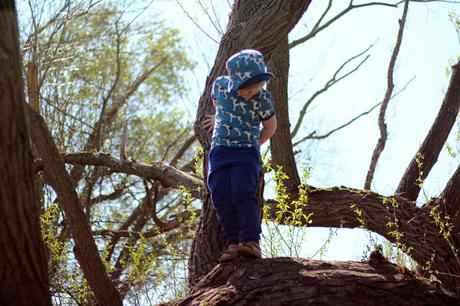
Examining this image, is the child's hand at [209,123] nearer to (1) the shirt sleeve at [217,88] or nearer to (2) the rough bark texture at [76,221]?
(1) the shirt sleeve at [217,88]

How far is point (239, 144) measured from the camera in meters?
4.70

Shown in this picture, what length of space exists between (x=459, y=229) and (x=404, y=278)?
7.57 feet

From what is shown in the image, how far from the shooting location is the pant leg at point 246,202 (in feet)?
14.8

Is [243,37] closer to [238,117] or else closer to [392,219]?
[238,117]

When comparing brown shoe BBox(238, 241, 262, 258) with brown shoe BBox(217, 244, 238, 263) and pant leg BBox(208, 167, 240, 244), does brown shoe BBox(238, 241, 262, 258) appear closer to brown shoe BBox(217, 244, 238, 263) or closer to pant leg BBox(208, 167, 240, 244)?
brown shoe BBox(217, 244, 238, 263)

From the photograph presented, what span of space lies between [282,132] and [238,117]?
3.05 meters

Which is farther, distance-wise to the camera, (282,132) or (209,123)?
(282,132)

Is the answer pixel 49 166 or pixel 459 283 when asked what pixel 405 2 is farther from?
pixel 49 166

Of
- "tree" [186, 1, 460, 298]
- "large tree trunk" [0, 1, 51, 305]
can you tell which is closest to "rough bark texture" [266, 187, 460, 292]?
"tree" [186, 1, 460, 298]

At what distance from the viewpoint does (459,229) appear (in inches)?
243

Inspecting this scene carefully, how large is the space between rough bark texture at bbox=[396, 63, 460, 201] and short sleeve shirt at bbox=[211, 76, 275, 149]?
104 inches

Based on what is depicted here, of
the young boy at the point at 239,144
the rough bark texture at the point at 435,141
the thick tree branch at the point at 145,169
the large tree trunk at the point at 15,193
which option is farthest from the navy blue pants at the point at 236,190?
the rough bark texture at the point at 435,141

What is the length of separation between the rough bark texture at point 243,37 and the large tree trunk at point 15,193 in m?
1.76

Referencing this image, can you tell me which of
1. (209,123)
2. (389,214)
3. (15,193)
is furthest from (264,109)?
(389,214)
